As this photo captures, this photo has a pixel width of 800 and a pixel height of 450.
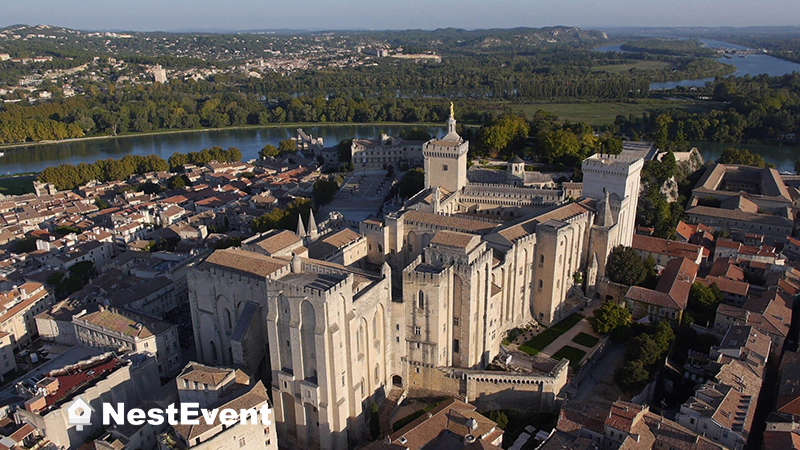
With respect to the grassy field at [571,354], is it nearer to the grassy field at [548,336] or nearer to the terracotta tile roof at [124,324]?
the grassy field at [548,336]

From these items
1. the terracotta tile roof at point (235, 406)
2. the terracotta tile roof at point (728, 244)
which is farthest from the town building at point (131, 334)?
the terracotta tile roof at point (728, 244)

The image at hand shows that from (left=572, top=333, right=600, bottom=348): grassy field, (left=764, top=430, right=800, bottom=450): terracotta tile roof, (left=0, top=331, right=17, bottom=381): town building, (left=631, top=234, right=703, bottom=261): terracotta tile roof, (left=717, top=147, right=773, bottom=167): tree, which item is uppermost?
(left=717, top=147, right=773, bottom=167): tree

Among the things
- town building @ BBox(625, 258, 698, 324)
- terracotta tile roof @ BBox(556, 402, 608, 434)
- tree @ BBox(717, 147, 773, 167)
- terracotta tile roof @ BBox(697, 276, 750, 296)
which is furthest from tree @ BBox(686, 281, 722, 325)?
tree @ BBox(717, 147, 773, 167)

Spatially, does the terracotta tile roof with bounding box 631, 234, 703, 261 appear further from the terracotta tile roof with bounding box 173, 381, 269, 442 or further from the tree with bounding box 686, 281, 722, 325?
the terracotta tile roof with bounding box 173, 381, 269, 442

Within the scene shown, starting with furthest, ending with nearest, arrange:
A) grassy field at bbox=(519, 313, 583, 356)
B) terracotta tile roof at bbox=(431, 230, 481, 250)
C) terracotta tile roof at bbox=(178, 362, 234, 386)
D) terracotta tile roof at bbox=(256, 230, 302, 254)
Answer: grassy field at bbox=(519, 313, 583, 356) < terracotta tile roof at bbox=(256, 230, 302, 254) < terracotta tile roof at bbox=(431, 230, 481, 250) < terracotta tile roof at bbox=(178, 362, 234, 386)

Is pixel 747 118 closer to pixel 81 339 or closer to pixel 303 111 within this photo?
pixel 303 111

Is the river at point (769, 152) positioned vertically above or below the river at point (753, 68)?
below
